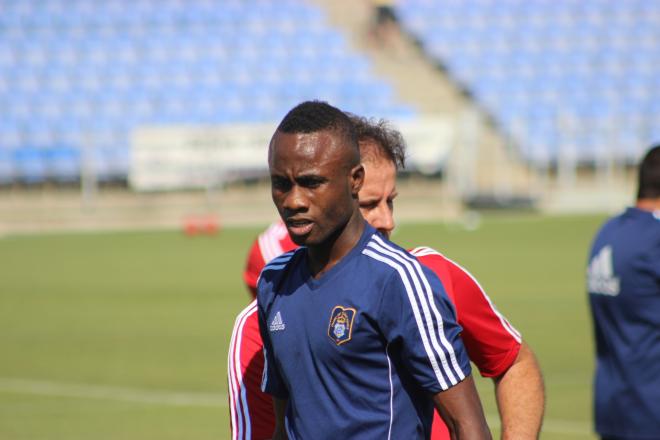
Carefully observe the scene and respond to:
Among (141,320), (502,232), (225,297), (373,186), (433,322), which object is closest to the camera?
(433,322)

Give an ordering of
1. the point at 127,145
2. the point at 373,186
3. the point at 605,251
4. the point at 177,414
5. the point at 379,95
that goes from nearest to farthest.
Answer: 1. the point at 373,186
2. the point at 605,251
3. the point at 177,414
4. the point at 127,145
5. the point at 379,95

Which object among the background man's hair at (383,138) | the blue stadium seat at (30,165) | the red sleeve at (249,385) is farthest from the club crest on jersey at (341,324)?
the blue stadium seat at (30,165)

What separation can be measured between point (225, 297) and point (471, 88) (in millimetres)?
20417

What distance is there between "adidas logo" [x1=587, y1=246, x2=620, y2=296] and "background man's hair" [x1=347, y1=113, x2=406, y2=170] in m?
1.51

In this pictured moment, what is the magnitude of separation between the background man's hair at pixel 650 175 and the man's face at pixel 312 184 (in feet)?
7.69

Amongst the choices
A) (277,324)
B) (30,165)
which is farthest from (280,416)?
(30,165)

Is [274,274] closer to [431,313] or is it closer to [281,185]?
[281,185]

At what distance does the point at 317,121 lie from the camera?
2777 millimetres

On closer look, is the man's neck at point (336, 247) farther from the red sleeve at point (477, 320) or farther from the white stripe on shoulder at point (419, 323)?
the red sleeve at point (477, 320)

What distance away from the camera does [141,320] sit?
1430 centimetres

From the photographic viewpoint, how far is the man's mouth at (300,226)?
8.95ft

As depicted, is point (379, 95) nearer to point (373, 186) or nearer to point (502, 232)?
point (502, 232)

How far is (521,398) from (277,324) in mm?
780

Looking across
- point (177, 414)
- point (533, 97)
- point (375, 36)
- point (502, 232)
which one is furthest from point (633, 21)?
point (177, 414)
